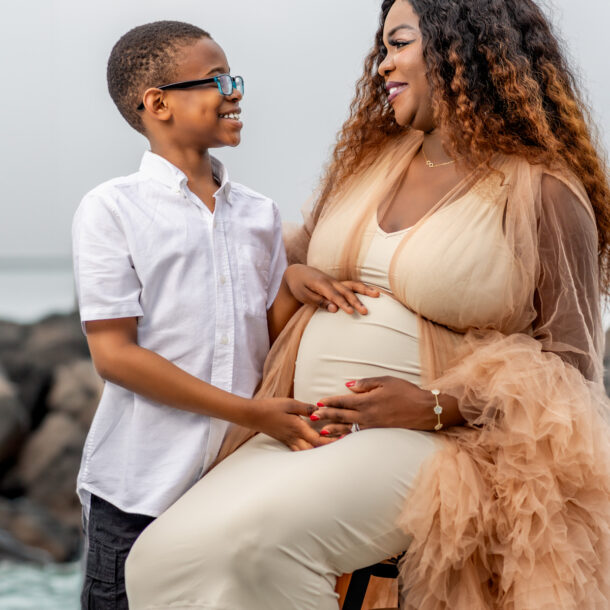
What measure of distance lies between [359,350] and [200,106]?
0.50 metres

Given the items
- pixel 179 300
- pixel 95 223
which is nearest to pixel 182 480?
pixel 179 300

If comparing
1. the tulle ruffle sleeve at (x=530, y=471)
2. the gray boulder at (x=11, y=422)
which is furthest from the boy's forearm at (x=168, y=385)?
the gray boulder at (x=11, y=422)

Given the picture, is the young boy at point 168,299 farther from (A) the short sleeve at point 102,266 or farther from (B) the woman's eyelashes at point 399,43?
(B) the woman's eyelashes at point 399,43

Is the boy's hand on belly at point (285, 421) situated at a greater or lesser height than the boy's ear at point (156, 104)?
lesser

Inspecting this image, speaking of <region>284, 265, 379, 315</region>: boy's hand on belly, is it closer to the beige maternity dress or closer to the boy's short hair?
the beige maternity dress

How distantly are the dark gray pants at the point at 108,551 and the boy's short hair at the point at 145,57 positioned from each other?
69 centimetres

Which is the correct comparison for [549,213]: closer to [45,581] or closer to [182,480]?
[182,480]

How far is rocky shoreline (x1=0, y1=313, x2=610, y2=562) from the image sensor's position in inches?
189

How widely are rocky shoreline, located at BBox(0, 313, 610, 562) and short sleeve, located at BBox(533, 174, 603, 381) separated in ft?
11.8

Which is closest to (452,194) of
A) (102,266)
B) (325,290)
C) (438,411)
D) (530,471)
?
(325,290)

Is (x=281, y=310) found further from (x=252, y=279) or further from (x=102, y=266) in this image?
(x=102, y=266)

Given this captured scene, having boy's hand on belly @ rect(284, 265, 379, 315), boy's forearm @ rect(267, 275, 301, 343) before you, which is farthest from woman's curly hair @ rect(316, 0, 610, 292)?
boy's forearm @ rect(267, 275, 301, 343)

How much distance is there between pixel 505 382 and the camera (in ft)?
4.67

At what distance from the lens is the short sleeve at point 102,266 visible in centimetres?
148
